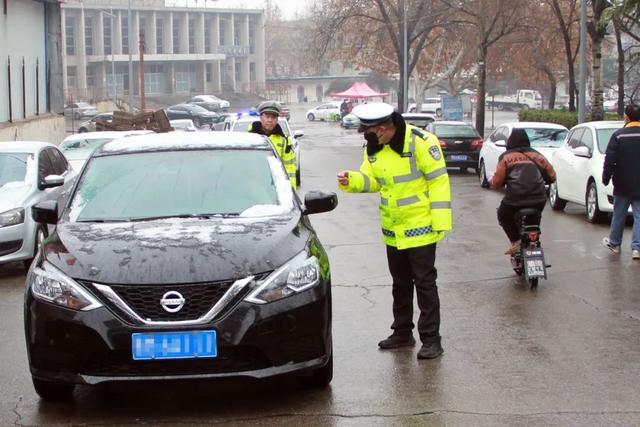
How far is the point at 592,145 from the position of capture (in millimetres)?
16844

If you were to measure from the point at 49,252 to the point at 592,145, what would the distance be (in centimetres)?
1191

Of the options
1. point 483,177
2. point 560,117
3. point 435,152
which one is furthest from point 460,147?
point 435,152

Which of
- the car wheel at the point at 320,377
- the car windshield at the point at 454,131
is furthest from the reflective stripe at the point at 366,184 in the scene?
the car windshield at the point at 454,131

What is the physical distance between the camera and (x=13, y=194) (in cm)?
1241

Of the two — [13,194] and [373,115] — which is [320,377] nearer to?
[373,115]

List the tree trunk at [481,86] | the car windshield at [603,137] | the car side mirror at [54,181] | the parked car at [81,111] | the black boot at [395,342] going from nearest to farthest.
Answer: the black boot at [395,342] → the car side mirror at [54,181] → the car windshield at [603,137] → the tree trunk at [481,86] → the parked car at [81,111]

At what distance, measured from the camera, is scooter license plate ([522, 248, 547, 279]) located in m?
10.4

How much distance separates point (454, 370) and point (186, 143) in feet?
8.36

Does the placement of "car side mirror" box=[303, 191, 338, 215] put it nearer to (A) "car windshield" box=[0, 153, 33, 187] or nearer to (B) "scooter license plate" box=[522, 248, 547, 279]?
(B) "scooter license plate" box=[522, 248, 547, 279]

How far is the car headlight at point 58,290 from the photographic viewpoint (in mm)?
5980

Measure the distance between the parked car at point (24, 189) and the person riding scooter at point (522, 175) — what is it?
15.3 feet

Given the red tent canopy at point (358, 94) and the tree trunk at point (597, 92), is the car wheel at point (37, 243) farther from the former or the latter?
the red tent canopy at point (358, 94)

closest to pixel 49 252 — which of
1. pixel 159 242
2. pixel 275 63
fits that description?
pixel 159 242

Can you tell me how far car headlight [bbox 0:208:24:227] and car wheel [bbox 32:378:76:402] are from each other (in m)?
5.69
